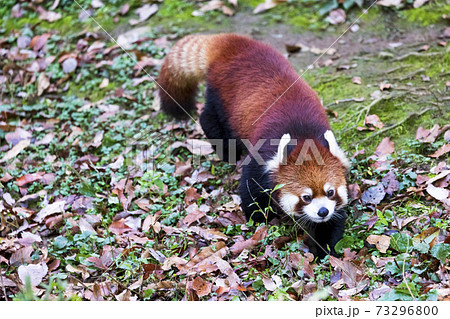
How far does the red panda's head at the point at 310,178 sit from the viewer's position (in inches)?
165

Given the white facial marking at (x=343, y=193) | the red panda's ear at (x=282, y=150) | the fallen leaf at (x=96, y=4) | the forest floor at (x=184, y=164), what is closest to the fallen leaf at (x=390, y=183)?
the forest floor at (x=184, y=164)

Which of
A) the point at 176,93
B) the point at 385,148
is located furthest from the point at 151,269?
the point at 385,148

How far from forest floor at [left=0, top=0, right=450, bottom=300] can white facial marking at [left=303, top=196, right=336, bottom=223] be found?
0.76ft

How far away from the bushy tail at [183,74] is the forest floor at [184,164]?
1.33ft

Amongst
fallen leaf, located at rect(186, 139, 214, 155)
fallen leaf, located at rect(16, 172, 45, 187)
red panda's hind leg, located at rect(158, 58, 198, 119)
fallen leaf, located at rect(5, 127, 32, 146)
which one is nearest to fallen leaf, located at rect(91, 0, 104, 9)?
fallen leaf, located at rect(5, 127, 32, 146)

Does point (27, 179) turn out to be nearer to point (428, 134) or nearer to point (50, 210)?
point (50, 210)

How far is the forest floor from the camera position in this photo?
3.81 meters

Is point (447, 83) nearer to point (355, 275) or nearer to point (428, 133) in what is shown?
point (428, 133)

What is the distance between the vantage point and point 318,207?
4109 millimetres

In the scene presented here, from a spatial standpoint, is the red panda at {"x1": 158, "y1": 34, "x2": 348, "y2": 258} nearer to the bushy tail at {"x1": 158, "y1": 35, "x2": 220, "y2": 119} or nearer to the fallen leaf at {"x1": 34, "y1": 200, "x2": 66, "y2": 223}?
the bushy tail at {"x1": 158, "y1": 35, "x2": 220, "y2": 119}

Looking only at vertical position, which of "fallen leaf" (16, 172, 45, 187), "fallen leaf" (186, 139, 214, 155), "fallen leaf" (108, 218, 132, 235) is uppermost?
"fallen leaf" (16, 172, 45, 187)

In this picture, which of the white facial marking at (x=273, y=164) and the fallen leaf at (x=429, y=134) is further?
the fallen leaf at (x=429, y=134)

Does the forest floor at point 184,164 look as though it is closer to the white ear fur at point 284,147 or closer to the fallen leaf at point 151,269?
the fallen leaf at point 151,269

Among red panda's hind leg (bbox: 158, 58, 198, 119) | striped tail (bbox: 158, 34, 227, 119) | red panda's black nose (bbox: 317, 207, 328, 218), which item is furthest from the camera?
red panda's hind leg (bbox: 158, 58, 198, 119)
